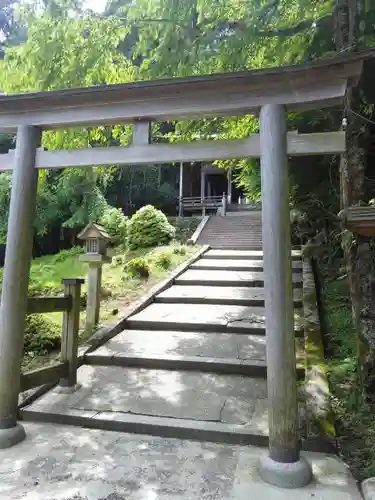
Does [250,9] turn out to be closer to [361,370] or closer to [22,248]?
[22,248]

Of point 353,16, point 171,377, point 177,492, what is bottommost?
point 177,492

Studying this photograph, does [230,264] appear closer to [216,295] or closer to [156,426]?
[216,295]

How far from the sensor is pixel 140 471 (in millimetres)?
2803

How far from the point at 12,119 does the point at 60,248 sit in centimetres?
1691

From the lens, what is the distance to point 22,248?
348 cm

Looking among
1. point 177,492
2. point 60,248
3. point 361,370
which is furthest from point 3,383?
point 60,248

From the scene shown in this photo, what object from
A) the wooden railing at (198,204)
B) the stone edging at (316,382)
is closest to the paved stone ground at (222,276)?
the stone edging at (316,382)

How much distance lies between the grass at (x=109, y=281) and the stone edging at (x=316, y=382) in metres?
3.07

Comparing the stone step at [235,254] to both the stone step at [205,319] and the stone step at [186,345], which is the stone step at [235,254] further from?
the stone step at [186,345]

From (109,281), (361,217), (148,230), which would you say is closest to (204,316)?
(109,281)

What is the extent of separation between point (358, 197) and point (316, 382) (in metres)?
2.05

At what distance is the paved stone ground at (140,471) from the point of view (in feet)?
8.35

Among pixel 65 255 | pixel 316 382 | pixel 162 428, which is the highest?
pixel 65 255

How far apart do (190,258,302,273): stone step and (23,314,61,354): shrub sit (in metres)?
5.63
